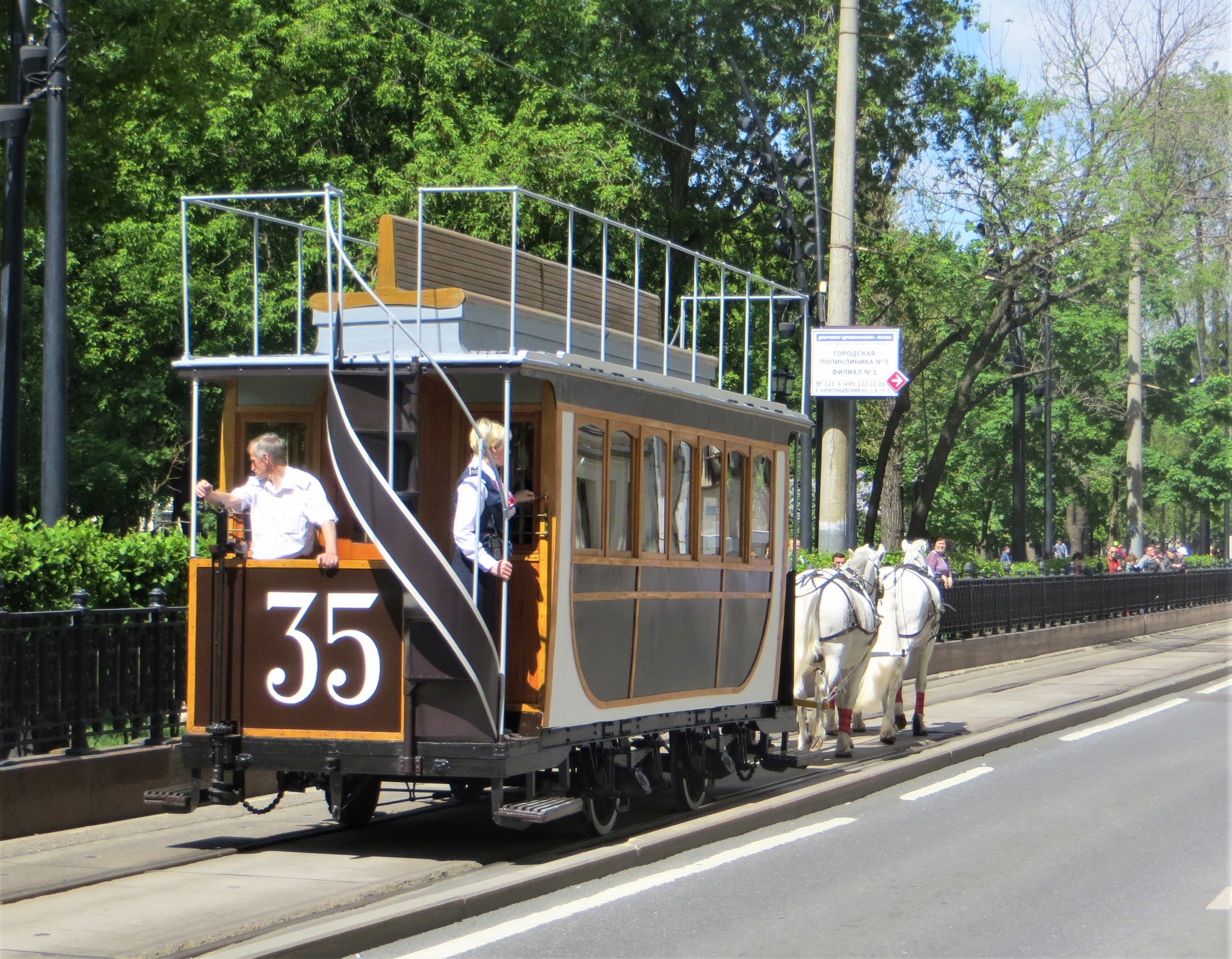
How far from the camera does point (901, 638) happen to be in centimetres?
1606

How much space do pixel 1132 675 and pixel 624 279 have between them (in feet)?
39.6

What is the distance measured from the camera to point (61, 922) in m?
7.30

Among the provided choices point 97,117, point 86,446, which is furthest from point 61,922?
point 86,446

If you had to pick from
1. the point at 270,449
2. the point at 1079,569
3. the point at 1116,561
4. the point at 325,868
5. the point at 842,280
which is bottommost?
the point at 325,868

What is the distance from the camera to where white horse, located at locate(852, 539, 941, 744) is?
15773mm

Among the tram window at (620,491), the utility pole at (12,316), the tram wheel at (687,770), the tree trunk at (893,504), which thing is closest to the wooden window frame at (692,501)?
the tram window at (620,491)

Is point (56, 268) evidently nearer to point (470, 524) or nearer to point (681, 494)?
point (681, 494)

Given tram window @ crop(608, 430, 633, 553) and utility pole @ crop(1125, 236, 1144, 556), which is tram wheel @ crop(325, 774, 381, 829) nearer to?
tram window @ crop(608, 430, 633, 553)

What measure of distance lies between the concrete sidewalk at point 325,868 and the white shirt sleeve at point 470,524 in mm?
1651

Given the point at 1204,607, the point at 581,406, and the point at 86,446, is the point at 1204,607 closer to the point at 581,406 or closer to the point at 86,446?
the point at 86,446

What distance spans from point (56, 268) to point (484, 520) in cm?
581

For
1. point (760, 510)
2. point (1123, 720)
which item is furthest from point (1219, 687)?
point (760, 510)

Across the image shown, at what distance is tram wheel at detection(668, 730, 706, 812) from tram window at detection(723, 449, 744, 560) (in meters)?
1.32

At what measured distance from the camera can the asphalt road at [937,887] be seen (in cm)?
749
